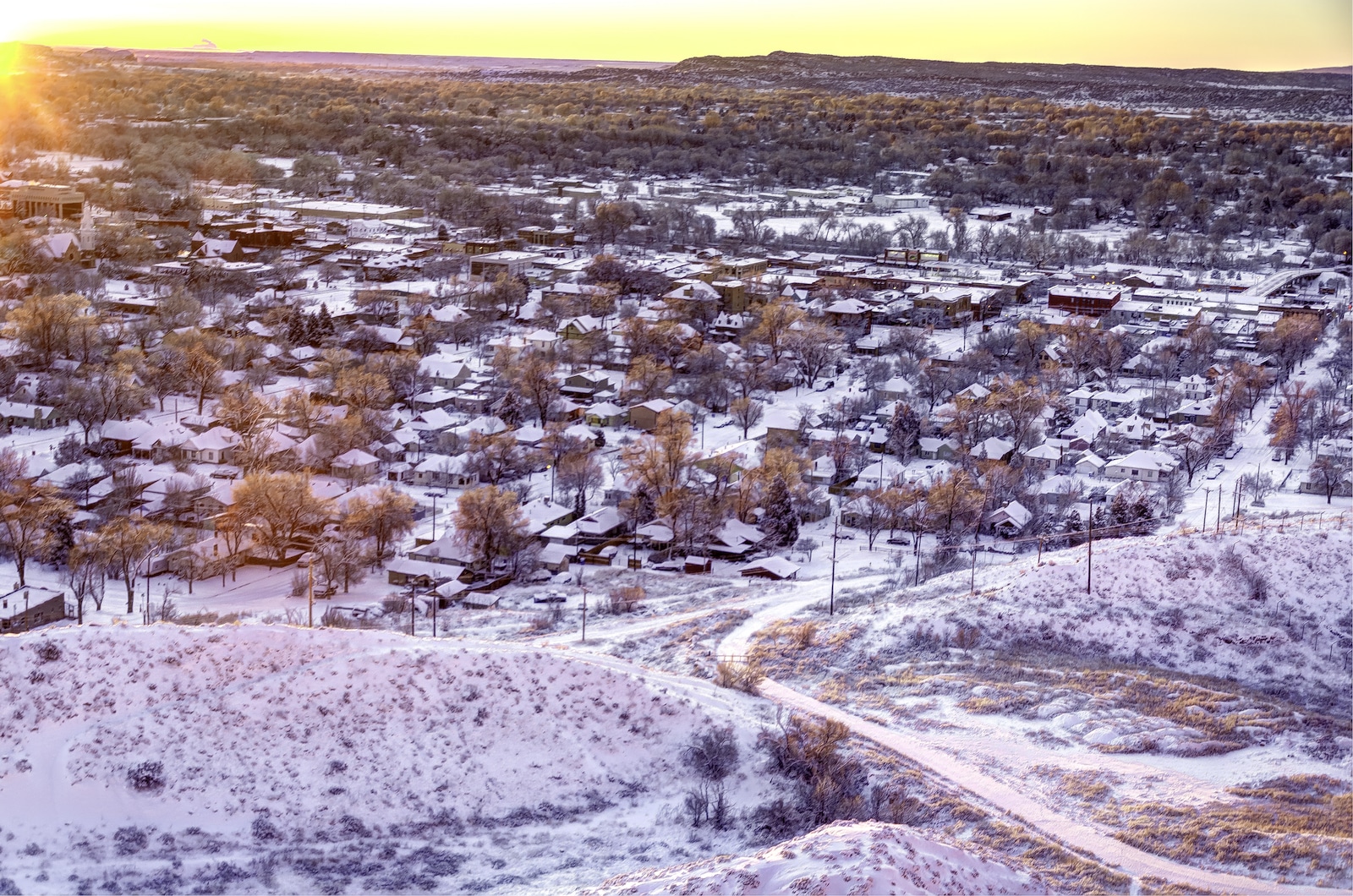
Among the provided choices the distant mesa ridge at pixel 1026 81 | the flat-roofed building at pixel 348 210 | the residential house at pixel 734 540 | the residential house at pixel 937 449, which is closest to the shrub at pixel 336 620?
the residential house at pixel 734 540

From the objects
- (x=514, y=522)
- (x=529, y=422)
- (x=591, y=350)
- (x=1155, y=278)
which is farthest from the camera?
(x=1155, y=278)

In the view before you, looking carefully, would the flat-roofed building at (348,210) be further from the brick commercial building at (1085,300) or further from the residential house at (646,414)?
the residential house at (646,414)

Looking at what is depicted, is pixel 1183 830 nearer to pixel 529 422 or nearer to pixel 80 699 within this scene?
pixel 80 699

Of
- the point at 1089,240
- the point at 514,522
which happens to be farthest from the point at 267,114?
the point at 514,522

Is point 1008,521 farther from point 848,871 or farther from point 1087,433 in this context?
point 848,871

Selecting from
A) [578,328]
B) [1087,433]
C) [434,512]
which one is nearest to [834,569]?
[434,512]

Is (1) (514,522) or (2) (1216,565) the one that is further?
(1) (514,522)

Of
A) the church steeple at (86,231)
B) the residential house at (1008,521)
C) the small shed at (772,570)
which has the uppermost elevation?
the church steeple at (86,231)
